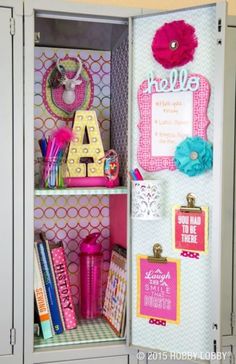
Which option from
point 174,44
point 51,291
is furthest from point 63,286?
point 174,44

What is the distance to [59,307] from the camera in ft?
5.19

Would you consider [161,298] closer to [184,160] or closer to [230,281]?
[230,281]

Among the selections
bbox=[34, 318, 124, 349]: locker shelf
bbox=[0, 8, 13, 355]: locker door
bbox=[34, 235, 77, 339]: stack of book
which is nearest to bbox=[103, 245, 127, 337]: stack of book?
bbox=[34, 318, 124, 349]: locker shelf

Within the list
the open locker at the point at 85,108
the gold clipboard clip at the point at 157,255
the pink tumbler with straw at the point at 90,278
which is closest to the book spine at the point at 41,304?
the open locker at the point at 85,108

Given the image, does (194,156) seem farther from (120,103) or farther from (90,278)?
(90,278)

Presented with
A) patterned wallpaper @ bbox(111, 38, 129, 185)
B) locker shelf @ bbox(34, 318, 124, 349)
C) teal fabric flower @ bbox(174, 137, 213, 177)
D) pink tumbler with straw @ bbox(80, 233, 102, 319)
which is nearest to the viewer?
teal fabric flower @ bbox(174, 137, 213, 177)

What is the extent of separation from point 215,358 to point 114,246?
22.9 inches

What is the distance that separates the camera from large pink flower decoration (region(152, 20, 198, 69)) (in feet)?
4.50

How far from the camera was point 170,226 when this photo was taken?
1.42m

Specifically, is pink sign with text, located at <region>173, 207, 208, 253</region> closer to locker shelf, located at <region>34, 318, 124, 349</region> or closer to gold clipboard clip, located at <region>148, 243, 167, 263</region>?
gold clipboard clip, located at <region>148, 243, 167, 263</region>

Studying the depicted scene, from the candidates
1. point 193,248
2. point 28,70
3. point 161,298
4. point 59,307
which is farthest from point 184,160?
point 59,307

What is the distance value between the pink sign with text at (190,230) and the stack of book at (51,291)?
1.43 feet

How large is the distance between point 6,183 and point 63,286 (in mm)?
442

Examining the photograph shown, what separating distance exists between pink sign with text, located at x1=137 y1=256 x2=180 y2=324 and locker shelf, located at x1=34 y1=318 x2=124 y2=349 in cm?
17
